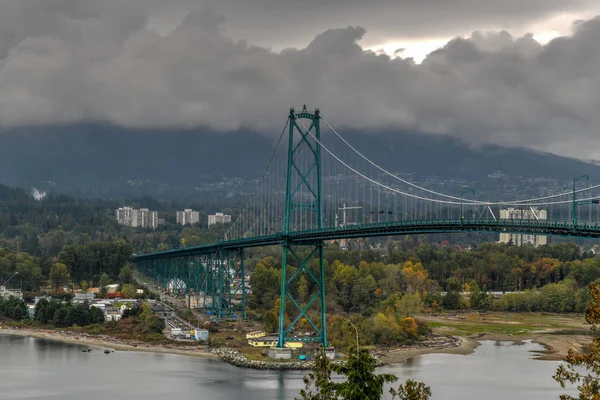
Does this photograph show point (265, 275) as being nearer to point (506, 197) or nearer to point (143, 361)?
point (143, 361)

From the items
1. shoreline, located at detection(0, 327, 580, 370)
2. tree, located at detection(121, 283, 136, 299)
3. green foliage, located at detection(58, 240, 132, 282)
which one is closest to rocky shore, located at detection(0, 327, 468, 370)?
shoreline, located at detection(0, 327, 580, 370)

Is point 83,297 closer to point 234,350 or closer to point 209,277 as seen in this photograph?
point 209,277

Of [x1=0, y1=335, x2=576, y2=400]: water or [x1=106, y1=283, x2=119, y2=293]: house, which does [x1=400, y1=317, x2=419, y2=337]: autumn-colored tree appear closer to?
[x1=0, y1=335, x2=576, y2=400]: water

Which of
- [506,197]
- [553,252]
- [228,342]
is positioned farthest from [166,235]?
[228,342]

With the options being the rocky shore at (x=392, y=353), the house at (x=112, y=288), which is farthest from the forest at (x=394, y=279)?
the rocky shore at (x=392, y=353)

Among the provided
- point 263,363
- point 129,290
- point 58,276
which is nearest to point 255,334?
point 263,363
